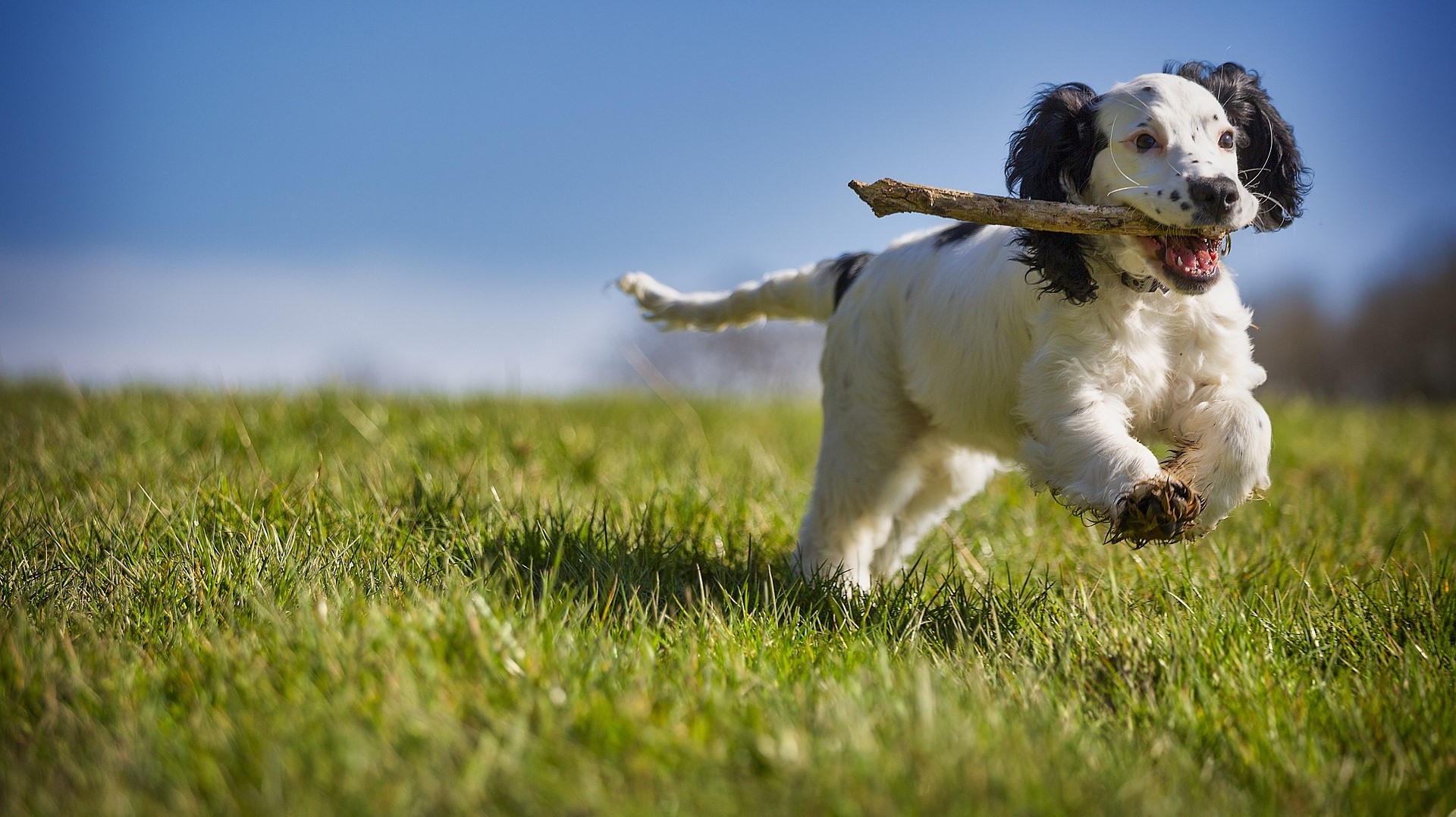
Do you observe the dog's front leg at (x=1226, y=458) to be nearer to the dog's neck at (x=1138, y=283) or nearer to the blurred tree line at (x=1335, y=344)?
the dog's neck at (x=1138, y=283)

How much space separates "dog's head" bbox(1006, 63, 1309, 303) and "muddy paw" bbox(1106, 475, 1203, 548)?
0.60m

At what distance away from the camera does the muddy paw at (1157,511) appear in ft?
9.25

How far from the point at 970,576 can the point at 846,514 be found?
0.55 m

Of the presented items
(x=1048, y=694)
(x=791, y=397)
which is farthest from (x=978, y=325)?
(x=791, y=397)

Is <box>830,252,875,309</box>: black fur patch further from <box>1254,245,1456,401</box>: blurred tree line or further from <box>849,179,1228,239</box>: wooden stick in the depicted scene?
<box>1254,245,1456,401</box>: blurred tree line

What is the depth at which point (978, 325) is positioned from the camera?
11.6 feet

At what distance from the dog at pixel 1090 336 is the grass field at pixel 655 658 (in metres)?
0.35

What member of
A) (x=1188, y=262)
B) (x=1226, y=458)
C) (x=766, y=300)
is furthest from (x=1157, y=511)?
(x=766, y=300)

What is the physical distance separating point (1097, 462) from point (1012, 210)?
752 millimetres

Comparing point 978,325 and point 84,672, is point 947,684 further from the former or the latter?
point 84,672

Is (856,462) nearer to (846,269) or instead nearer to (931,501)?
(931,501)

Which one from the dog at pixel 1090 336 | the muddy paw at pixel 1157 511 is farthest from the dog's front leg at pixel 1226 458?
→ the muddy paw at pixel 1157 511

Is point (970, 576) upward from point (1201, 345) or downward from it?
downward

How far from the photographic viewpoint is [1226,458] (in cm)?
305
